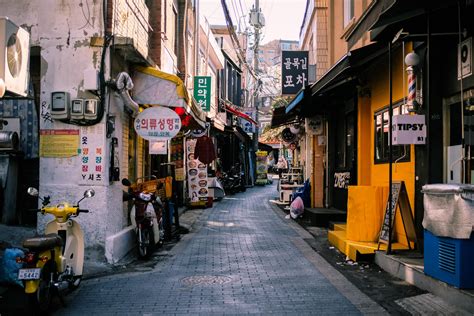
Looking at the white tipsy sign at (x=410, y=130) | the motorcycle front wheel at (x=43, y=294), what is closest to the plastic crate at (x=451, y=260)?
the white tipsy sign at (x=410, y=130)

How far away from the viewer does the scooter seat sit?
5770mm

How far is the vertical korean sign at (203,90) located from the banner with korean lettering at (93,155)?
10.9 meters

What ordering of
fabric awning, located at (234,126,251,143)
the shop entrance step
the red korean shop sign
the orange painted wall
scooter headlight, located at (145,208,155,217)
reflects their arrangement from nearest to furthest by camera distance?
1. the orange painted wall
2. scooter headlight, located at (145,208,155,217)
3. the red korean shop sign
4. the shop entrance step
5. fabric awning, located at (234,126,251,143)

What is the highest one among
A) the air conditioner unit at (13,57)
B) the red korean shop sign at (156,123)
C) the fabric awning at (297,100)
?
the fabric awning at (297,100)

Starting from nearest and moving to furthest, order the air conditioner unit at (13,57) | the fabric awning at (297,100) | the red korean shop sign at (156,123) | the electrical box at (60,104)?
the air conditioner unit at (13,57), the electrical box at (60,104), the red korean shop sign at (156,123), the fabric awning at (297,100)

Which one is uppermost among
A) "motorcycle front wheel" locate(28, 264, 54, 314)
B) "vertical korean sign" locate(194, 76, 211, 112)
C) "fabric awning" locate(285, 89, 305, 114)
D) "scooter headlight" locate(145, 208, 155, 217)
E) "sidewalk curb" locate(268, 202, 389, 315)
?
"vertical korean sign" locate(194, 76, 211, 112)

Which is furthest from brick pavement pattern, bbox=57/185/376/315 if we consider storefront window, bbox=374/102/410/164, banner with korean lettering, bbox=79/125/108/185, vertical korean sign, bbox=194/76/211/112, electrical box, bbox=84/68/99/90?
vertical korean sign, bbox=194/76/211/112

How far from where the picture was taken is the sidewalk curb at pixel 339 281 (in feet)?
20.6

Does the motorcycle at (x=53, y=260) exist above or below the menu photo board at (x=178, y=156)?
below

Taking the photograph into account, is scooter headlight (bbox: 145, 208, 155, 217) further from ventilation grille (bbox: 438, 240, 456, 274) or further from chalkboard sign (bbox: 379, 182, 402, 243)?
ventilation grille (bbox: 438, 240, 456, 274)

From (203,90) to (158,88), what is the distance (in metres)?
9.84

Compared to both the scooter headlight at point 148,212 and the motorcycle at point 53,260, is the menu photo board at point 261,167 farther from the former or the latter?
the motorcycle at point 53,260

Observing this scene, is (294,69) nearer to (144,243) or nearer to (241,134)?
(144,243)

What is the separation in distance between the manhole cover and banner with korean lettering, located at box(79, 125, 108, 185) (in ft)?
7.54
